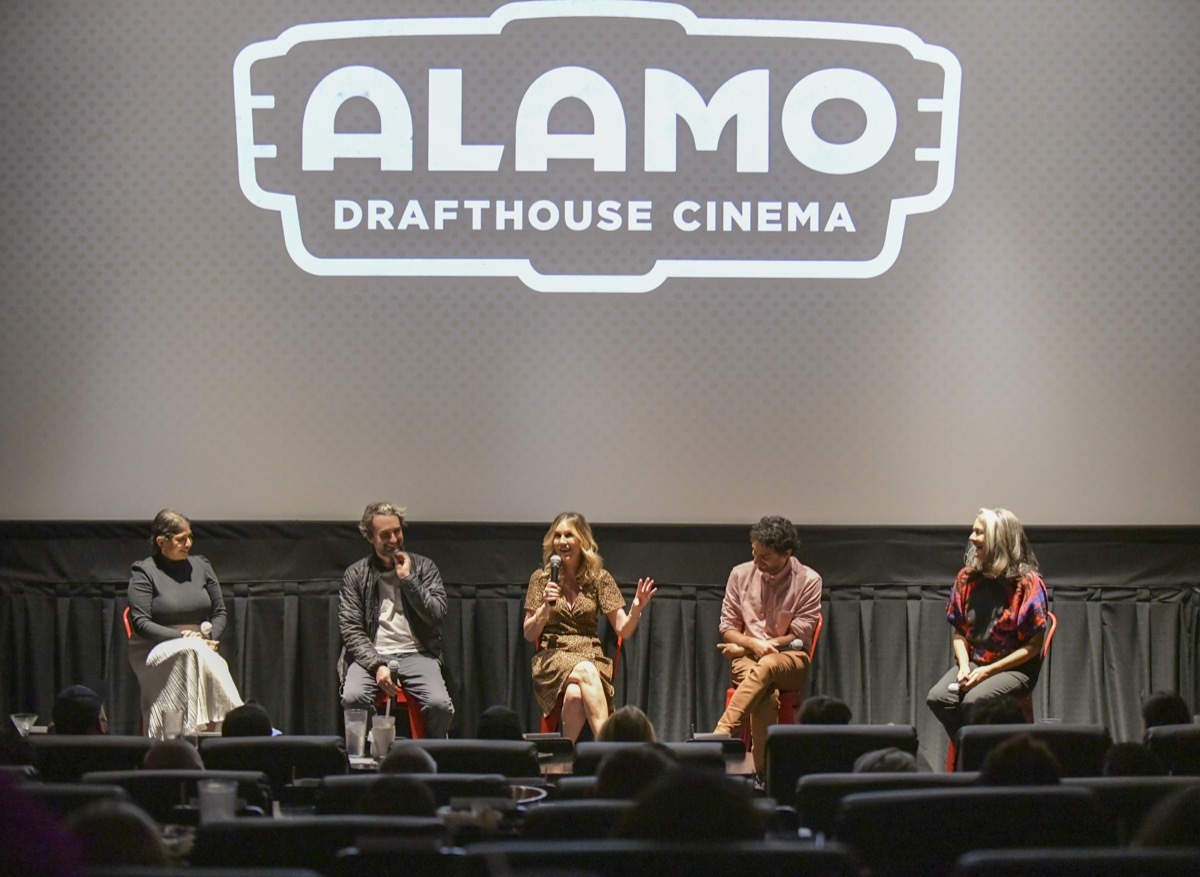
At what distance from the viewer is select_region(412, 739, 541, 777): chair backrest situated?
382 cm

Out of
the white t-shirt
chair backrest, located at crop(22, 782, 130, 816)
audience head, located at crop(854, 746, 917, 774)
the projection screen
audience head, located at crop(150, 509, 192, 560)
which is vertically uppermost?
the projection screen

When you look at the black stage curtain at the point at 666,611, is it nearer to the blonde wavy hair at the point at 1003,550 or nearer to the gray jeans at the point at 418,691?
the gray jeans at the point at 418,691

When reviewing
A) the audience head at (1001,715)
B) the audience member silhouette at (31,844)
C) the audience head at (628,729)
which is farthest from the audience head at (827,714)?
the audience member silhouette at (31,844)

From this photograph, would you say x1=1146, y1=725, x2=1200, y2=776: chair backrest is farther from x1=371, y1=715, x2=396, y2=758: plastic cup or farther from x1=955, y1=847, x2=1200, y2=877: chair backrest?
x1=371, y1=715, x2=396, y2=758: plastic cup

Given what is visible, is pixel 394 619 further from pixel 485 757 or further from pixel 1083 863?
pixel 1083 863

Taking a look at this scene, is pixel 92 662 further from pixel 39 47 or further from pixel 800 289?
pixel 800 289

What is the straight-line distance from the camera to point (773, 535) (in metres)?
6.00

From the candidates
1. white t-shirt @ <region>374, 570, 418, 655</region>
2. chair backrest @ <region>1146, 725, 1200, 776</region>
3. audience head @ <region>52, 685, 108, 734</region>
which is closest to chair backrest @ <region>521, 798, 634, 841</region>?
chair backrest @ <region>1146, 725, 1200, 776</region>

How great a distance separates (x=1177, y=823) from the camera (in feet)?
7.92

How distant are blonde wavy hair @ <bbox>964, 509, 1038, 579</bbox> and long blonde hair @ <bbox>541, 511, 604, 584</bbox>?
154 cm

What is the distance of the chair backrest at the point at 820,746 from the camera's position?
3.90 metres

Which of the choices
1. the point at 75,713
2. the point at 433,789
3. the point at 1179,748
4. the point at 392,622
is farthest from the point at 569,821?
the point at 392,622

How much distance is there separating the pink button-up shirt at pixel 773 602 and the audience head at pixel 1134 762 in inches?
93.1

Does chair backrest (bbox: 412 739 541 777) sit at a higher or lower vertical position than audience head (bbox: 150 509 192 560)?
lower
